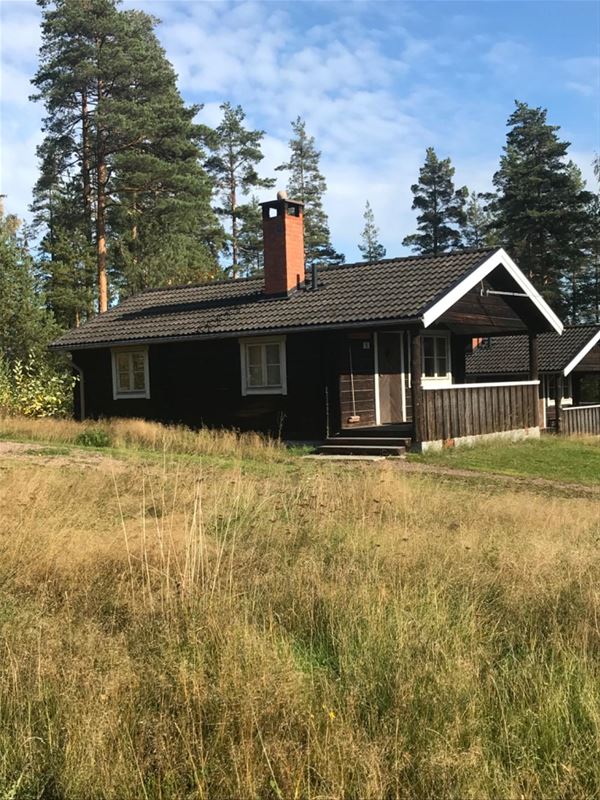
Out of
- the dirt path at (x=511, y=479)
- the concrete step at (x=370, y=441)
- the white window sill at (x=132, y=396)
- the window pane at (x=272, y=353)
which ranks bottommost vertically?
the dirt path at (x=511, y=479)

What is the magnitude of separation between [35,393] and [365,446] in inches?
428

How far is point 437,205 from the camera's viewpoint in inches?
2409

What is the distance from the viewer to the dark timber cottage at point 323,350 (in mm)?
17734

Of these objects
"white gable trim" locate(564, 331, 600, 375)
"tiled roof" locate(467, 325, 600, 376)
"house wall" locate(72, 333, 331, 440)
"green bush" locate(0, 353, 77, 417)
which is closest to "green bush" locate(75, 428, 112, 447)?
"house wall" locate(72, 333, 331, 440)

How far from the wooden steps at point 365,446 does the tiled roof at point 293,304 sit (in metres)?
2.51

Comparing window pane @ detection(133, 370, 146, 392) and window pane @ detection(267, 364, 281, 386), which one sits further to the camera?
window pane @ detection(133, 370, 146, 392)

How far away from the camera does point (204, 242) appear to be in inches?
1939

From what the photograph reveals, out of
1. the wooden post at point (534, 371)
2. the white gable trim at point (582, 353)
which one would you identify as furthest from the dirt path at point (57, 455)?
the white gable trim at point (582, 353)

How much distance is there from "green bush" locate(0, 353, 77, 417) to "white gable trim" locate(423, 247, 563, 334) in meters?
11.0

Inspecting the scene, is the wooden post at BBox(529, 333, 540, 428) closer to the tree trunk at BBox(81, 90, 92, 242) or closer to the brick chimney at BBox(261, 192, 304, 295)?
the brick chimney at BBox(261, 192, 304, 295)

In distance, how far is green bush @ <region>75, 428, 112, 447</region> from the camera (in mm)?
16344

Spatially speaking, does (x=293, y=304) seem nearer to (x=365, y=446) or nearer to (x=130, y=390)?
(x=365, y=446)

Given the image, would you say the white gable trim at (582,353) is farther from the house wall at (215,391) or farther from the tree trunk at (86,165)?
the tree trunk at (86,165)

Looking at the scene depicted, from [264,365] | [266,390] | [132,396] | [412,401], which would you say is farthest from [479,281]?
[132,396]
